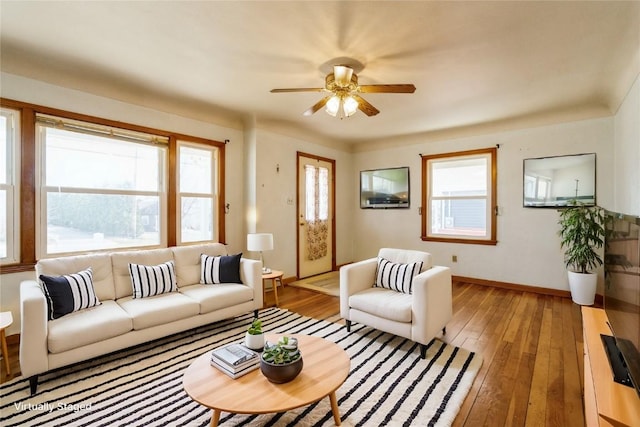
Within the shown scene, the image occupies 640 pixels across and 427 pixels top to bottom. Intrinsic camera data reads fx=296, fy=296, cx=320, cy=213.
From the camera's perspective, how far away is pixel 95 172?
3213 mm

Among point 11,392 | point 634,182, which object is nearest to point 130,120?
point 11,392

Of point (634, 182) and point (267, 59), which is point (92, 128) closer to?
point (267, 59)

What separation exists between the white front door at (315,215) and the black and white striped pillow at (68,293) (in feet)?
9.93

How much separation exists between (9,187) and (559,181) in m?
6.32

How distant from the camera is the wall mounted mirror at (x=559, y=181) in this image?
3.92 meters

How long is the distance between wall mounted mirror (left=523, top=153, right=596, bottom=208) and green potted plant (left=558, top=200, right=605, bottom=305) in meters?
0.28

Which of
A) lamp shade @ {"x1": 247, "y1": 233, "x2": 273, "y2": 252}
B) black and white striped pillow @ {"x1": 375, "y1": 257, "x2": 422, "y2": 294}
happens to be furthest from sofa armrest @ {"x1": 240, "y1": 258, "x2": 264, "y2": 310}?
black and white striped pillow @ {"x1": 375, "y1": 257, "x2": 422, "y2": 294}

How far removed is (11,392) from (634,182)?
5412mm

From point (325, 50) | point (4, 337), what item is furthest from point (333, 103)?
point (4, 337)

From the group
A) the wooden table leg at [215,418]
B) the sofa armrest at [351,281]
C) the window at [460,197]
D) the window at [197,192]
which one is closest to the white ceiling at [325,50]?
the window at [197,192]

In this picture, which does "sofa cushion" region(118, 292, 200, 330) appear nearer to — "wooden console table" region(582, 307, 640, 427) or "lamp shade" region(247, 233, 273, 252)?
"lamp shade" region(247, 233, 273, 252)

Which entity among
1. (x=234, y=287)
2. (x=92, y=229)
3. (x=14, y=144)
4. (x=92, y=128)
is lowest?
(x=234, y=287)

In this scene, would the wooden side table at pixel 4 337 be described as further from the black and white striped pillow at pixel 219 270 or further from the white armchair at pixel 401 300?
the white armchair at pixel 401 300

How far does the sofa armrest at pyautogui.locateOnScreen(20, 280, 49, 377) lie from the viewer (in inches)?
76.2
